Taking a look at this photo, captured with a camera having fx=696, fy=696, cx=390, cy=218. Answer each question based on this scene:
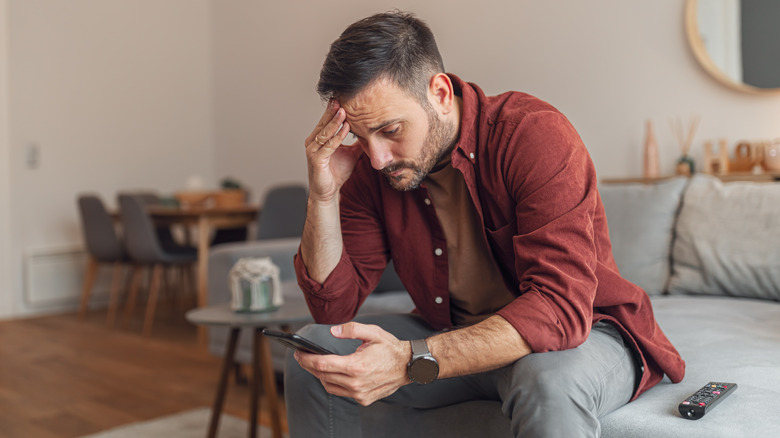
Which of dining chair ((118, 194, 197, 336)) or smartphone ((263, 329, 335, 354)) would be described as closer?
smartphone ((263, 329, 335, 354))

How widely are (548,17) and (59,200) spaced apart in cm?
353

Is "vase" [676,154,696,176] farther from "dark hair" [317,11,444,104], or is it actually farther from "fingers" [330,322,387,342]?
"fingers" [330,322,387,342]

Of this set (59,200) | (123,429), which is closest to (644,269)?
(123,429)

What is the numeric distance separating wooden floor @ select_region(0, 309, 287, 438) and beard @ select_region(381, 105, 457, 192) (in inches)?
56.1

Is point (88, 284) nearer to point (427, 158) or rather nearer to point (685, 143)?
point (685, 143)

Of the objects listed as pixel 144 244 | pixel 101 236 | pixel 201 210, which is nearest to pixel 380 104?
pixel 201 210

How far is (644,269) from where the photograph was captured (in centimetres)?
213

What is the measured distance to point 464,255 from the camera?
1.34m

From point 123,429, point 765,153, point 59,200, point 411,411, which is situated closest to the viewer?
point 411,411

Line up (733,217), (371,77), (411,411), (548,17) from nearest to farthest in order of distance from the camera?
(371,77) → (411,411) → (733,217) → (548,17)

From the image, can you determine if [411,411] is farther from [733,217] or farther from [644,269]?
[733,217]

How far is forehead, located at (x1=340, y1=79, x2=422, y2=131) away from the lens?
3.96ft

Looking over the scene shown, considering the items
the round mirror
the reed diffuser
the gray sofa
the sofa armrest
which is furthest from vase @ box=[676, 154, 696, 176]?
the sofa armrest

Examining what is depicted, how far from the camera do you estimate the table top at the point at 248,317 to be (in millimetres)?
1790
